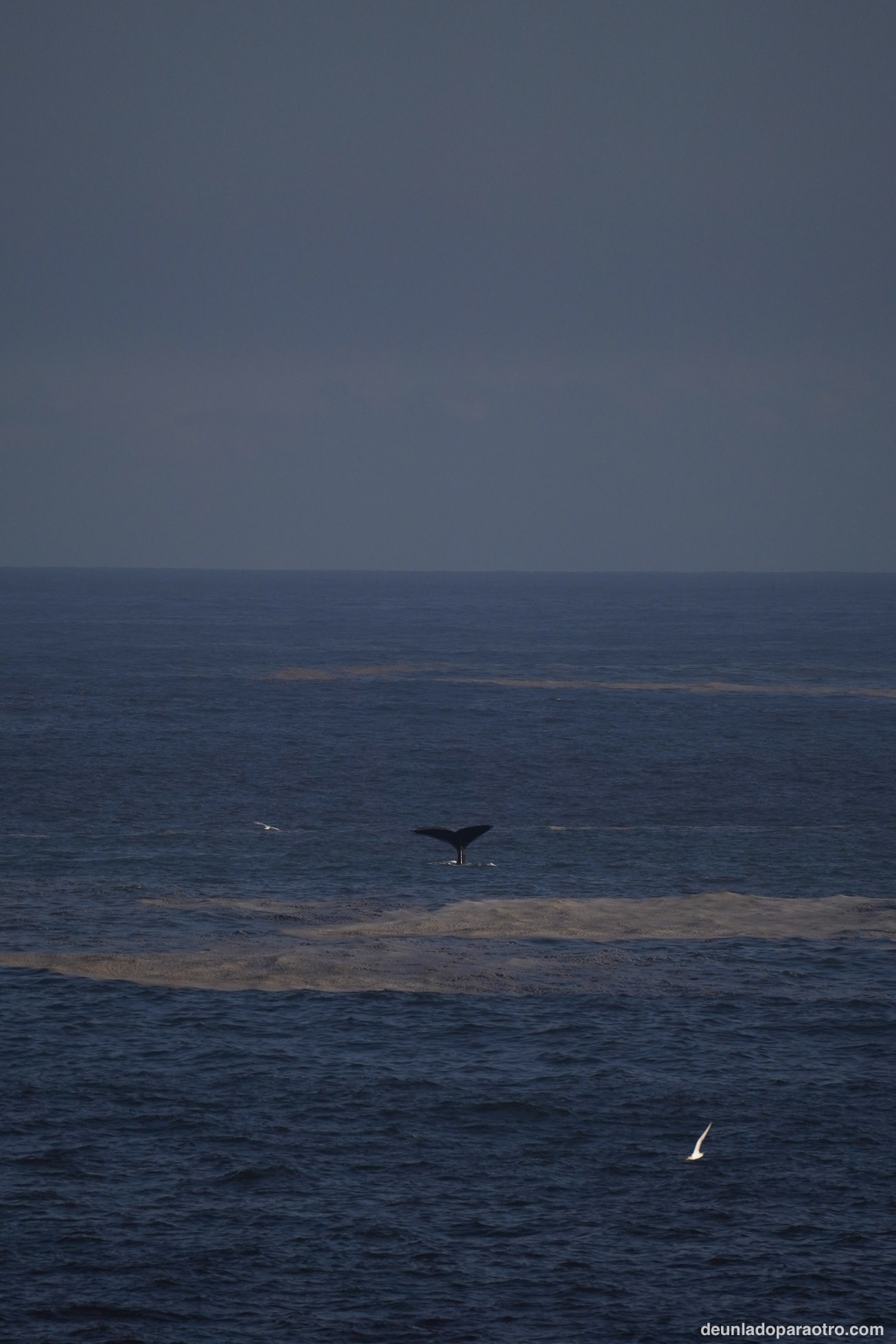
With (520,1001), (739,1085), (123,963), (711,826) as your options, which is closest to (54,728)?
(711,826)

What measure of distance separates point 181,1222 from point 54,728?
85654mm

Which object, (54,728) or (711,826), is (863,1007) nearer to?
(711,826)

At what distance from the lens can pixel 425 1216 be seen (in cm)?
3155

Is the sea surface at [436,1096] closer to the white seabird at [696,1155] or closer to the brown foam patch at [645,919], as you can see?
the white seabird at [696,1155]

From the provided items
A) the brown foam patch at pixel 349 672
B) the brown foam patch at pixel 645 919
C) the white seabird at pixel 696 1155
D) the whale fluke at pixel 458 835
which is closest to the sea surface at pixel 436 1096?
the white seabird at pixel 696 1155

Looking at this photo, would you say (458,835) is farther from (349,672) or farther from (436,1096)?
(349,672)

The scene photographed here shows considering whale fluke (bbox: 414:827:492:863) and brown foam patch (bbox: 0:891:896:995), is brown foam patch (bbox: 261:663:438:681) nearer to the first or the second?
whale fluke (bbox: 414:827:492:863)

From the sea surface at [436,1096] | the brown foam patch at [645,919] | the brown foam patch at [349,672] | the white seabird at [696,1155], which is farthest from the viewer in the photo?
the brown foam patch at [349,672]

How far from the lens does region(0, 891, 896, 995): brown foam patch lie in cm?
4819

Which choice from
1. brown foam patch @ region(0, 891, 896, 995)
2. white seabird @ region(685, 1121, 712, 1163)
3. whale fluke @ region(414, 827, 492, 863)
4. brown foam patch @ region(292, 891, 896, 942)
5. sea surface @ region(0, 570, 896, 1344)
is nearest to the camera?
sea surface @ region(0, 570, 896, 1344)

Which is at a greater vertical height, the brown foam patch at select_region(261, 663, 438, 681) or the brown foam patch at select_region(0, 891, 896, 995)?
the brown foam patch at select_region(261, 663, 438, 681)

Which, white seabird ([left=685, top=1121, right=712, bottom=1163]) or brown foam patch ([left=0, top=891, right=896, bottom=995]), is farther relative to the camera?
brown foam patch ([left=0, top=891, right=896, bottom=995])

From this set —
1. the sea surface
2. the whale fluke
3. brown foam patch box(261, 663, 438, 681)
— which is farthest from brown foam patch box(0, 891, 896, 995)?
→ brown foam patch box(261, 663, 438, 681)

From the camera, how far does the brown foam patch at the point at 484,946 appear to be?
4819 centimetres
